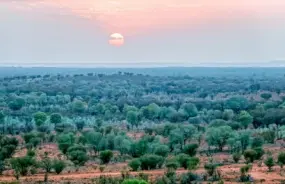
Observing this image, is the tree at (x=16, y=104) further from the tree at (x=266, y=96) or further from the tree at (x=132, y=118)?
the tree at (x=266, y=96)

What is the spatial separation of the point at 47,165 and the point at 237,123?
1405 inches

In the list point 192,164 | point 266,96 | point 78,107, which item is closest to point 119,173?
point 192,164

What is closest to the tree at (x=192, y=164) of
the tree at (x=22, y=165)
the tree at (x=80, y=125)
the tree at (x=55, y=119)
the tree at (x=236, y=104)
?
the tree at (x=22, y=165)

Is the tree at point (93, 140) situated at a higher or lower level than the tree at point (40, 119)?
higher

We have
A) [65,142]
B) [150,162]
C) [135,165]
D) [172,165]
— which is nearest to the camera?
[135,165]

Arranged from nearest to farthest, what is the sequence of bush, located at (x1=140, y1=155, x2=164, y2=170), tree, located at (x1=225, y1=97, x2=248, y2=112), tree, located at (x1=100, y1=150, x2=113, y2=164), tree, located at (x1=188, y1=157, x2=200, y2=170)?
tree, located at (x1=188, y1=157, x2=200, y2=170) → bush, located at (x1=140, y1=155, x2=164, y2=170) → tree, located at (x1=100, y1=150, x2=113, y2=164) → tree, located at (x1=225, y1=97, x2=248, y2=112)

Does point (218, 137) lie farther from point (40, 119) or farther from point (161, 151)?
point (40, 119)

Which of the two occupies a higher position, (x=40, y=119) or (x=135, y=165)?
(x=135, y=165)

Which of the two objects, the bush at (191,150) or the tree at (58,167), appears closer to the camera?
the tree at (58,167)

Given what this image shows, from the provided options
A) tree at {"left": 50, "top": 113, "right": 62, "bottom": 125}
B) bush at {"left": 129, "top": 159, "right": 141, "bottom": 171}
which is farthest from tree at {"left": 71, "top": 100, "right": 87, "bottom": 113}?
bush at {"left": 129, "top": 159, "right": 141, "bottom": 171}

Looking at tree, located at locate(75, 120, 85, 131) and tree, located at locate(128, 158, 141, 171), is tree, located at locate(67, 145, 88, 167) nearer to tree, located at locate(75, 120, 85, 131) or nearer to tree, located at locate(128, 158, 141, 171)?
tree, located at locate(128, 158, 141, 171)

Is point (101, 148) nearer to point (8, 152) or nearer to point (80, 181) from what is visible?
point (8, 152)

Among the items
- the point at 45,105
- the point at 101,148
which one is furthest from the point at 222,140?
the point at 45,105

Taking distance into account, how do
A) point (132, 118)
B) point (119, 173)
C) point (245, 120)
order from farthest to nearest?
point (132, 118), point (245, 120), point (119, 173)
